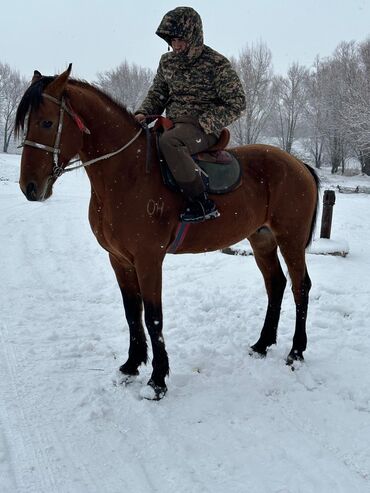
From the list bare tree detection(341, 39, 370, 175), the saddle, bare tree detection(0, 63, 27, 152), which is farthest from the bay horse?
bare tree detection(0, 63, 27, 152)

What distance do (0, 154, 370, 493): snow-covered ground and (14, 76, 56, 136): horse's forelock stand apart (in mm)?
2111

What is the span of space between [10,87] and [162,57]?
165ft

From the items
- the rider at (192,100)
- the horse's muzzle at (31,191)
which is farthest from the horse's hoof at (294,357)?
the horse's muzzle at (31,191)

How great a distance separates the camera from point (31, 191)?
9.09 feet

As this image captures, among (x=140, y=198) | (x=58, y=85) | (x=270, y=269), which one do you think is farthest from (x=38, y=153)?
(x=270, y=269)

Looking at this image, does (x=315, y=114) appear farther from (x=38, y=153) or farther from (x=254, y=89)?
(x=38, y=153)

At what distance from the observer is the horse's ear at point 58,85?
274 centimetres

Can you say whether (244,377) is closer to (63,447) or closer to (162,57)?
(63,447)

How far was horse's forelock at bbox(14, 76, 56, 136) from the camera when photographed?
2.70m

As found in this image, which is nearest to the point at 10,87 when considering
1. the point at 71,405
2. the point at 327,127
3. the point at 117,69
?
the point at 117,69

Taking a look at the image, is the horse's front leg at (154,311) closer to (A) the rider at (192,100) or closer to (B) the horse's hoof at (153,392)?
(B) the horse's hoof at (153,392)

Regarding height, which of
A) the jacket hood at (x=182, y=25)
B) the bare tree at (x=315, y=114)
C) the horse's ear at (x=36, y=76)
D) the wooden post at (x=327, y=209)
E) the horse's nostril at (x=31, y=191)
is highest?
the bare tree at (x=315, y=114)

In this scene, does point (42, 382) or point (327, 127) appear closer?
point (42, 382)

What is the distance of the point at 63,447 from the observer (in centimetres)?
265
